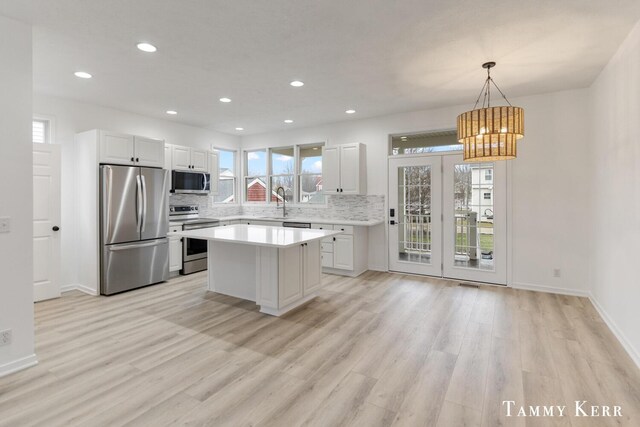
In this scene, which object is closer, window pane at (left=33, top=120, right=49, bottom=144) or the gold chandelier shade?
the gold chandelier shade

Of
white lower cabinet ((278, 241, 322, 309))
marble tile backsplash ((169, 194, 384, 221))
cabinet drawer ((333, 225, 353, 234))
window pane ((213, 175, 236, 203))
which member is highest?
window pane ((213, 175, 236, 203))

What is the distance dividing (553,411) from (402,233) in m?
3.61

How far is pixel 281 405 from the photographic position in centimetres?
205

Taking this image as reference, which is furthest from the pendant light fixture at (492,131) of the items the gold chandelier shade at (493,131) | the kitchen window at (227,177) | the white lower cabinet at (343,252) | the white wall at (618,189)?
the kitchen window at (227,177)

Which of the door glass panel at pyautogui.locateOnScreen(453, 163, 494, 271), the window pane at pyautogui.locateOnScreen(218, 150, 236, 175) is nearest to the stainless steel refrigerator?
the window pane at pyautogui.locateOnScreen(218, 150, 236, 175)

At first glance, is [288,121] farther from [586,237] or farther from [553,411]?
[553,411]

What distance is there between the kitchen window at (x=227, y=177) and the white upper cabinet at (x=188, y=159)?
Answer: 0.95m

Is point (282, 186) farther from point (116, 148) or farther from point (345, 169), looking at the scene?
point (116, 148)

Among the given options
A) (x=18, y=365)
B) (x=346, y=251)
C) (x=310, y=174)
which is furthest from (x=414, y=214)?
(x=18, y=365)

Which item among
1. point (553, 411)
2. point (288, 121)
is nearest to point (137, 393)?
point (553, 411)

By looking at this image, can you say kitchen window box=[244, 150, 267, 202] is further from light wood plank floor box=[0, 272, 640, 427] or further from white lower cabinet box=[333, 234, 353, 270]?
light wood plank floor box=[0, 272, 640, 427]

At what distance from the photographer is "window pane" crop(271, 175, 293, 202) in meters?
6.86

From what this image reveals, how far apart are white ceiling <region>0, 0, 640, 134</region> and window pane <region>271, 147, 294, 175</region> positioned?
7.30 feet

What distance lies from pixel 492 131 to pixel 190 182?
189 inches
